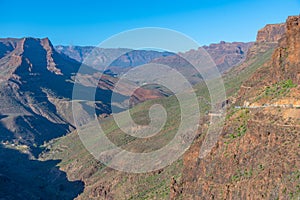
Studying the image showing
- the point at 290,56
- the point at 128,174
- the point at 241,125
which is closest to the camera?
the point at 241,125

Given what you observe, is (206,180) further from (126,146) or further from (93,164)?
(93,164)

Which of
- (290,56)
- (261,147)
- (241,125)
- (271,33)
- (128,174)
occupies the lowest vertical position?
(128,174)

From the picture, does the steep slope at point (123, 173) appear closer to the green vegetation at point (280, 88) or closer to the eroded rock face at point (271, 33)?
the eroded rock face at point (271, 33)

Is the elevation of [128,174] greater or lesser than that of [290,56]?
lesser

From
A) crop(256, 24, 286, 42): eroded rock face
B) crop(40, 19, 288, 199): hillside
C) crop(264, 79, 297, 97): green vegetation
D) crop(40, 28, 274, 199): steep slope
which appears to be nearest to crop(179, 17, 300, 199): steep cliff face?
crop(264, 79, 297, 97): green vegetation

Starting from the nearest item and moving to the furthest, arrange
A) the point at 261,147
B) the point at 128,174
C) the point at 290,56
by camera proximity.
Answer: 1. the point at 261,147
2. the point at 290,56
3. the point at 128,174

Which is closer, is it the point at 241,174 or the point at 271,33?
the point at 241,174

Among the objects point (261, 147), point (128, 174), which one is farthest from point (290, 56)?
point (128, 174)

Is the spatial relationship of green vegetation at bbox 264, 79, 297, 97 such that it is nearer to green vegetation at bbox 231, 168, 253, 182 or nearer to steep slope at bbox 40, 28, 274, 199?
green vegetation at bbox 231, 168, 253, 182

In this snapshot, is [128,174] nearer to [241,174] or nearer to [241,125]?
[241,125]
